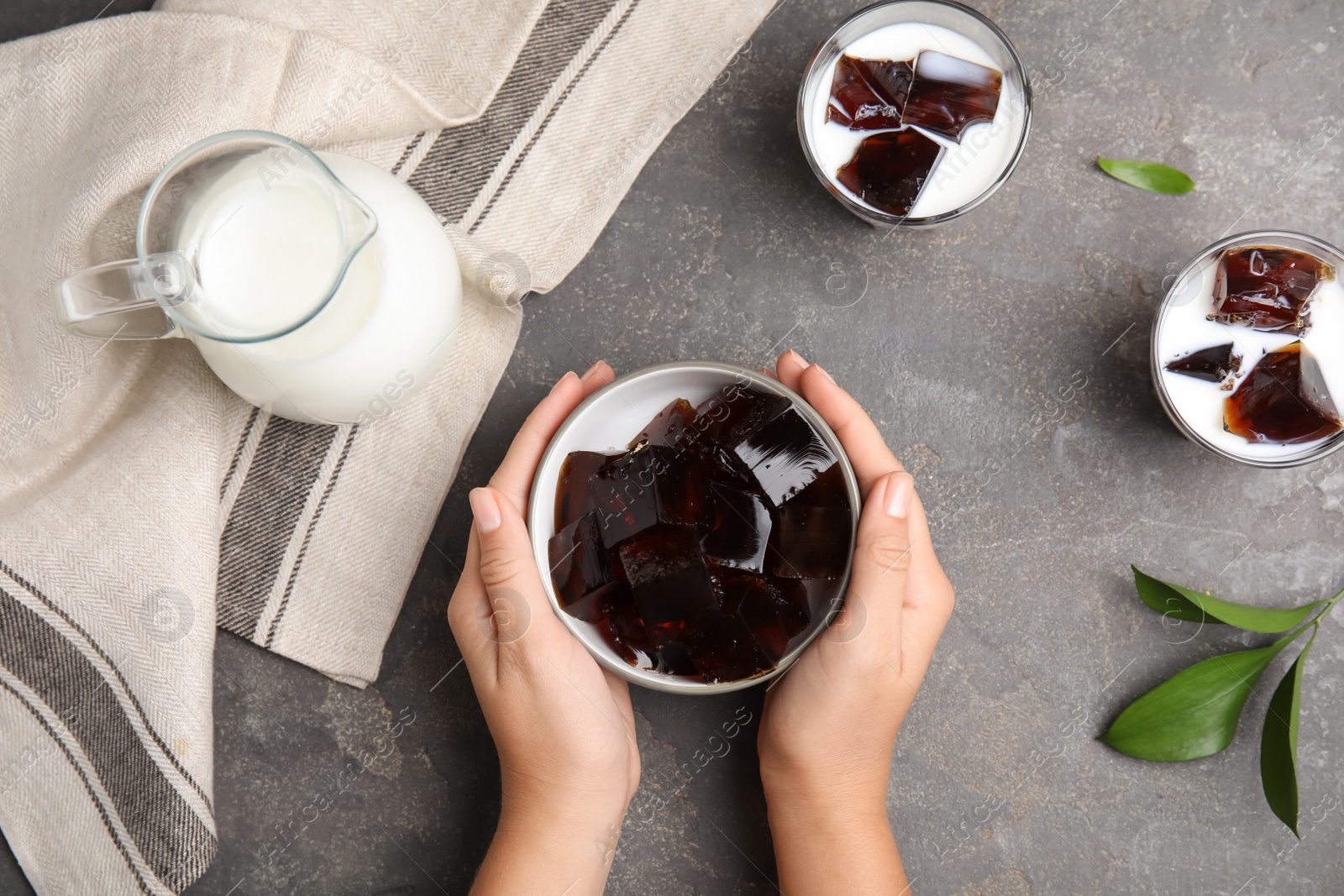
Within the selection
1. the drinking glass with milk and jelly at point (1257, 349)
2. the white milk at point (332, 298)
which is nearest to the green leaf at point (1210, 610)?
the drinking glass with milk and jelly at point (1257, 349)

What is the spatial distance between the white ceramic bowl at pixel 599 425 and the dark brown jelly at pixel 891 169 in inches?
12.7

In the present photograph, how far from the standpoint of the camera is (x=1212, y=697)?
3.66 feet

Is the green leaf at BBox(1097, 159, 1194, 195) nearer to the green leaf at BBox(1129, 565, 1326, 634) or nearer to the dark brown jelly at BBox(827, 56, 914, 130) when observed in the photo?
the dark brown jelly at BBox(827, 56, 914, 130)

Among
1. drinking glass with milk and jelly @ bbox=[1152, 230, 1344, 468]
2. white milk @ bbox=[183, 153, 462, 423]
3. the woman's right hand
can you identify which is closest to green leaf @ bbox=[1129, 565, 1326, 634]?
drinking glass with milk and jelly @ bbox=[1152, 230, 1344, 468]

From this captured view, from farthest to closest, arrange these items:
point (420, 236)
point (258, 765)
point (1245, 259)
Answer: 1. point (258, 765)
2. point (1245, 259)
3. point (420, 236)

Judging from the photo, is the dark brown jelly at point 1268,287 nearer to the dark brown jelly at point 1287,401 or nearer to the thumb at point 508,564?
the dark brown jelly at point 1287,401

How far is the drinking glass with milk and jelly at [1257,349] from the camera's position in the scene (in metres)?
1.03

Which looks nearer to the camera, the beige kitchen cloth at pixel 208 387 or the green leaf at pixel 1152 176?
the beige kitchen cloth at pixel 208 387

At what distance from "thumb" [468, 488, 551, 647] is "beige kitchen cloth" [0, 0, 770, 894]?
24cm

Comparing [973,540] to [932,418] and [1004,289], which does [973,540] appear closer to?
[932,418]

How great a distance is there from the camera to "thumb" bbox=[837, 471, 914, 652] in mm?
901

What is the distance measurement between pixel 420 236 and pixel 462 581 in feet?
1.29

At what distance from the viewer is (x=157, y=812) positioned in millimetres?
1059

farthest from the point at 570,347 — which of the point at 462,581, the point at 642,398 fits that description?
the point at 462,581
